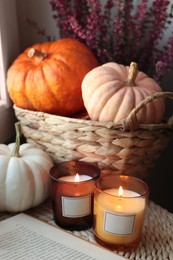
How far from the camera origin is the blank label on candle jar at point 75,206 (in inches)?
23.8

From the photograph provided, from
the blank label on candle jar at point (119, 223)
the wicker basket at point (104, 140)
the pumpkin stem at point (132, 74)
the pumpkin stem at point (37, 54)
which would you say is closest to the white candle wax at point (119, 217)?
the blank label on candle jar at point (119, 223)

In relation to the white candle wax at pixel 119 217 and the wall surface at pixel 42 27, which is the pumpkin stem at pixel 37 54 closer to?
the wall surface at pixel 42 27

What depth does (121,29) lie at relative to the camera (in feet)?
2.47

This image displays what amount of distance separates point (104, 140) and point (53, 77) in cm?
17

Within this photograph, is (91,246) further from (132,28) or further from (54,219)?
(132,28)

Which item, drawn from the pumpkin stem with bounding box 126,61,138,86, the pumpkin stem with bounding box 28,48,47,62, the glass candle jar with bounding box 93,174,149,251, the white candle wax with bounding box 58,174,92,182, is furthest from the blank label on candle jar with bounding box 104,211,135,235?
the pumpkin stem with bounding box 28,48,47,62

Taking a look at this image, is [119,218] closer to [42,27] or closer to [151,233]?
[151,233]

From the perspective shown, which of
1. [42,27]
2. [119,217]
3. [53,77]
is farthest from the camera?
[42,27]

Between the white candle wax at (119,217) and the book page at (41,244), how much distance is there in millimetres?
29

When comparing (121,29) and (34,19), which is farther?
(34,19)

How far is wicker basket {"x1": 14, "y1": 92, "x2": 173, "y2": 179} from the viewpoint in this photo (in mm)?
625

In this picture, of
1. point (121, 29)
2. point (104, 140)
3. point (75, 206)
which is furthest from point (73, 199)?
point (121, 29)

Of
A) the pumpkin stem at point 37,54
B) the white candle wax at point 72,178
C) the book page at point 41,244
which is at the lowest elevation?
the book page at point 41,244

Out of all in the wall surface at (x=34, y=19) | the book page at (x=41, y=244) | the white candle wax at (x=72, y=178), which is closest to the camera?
the book page at (x=41, y=244)
